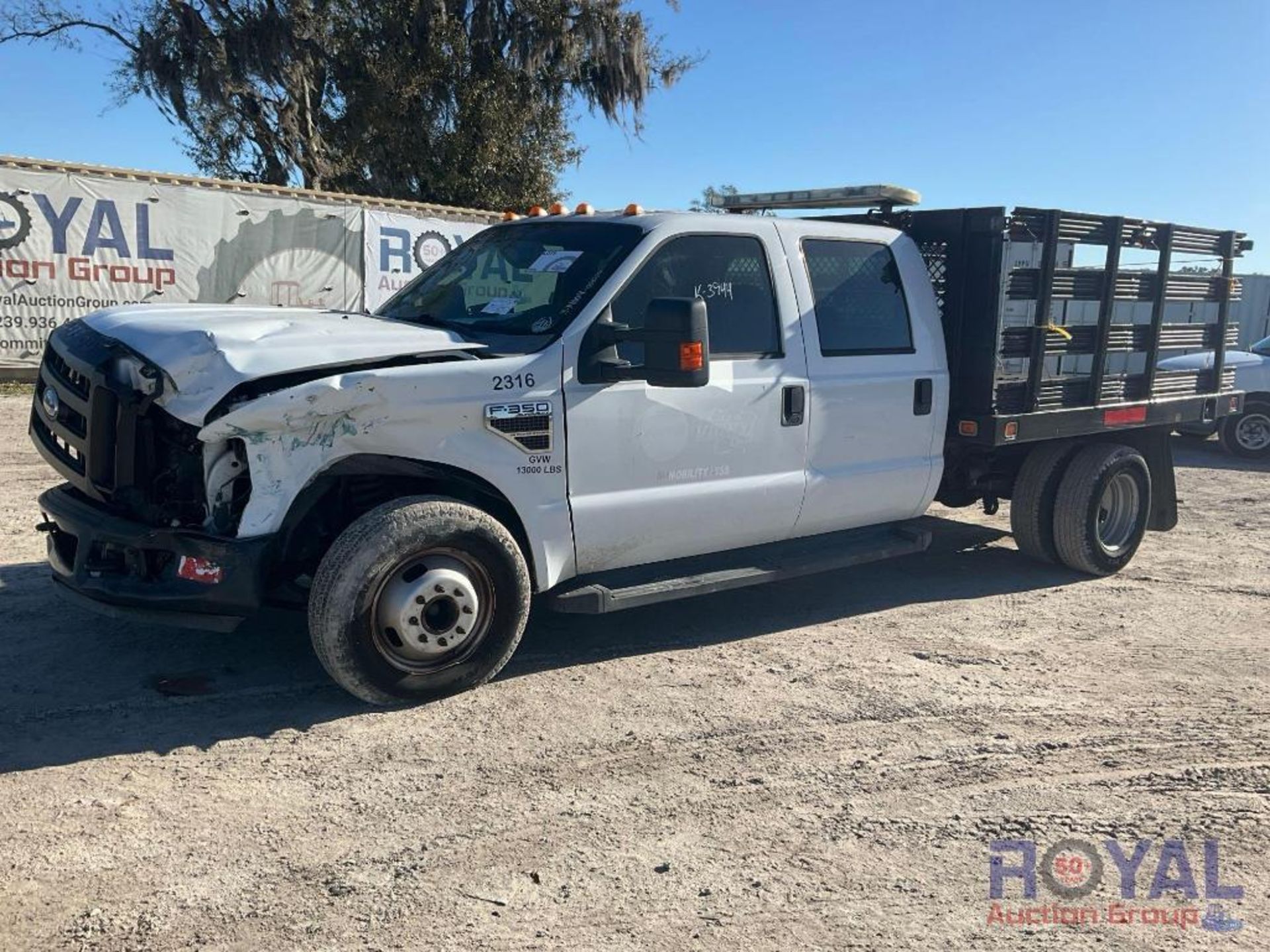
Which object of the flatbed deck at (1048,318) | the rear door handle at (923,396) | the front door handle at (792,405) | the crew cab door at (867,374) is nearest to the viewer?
the front door handle at (792,405)

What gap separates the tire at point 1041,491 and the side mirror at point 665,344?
3.28 metres

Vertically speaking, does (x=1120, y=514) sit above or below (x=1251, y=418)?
below

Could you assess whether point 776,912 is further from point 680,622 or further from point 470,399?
point 680,622

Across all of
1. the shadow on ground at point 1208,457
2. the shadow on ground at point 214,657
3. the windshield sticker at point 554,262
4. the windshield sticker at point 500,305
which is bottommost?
the shadow on ground at point 214,657

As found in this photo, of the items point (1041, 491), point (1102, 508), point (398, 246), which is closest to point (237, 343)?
point (1041, 491)

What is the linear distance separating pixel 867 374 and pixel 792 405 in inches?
22.5

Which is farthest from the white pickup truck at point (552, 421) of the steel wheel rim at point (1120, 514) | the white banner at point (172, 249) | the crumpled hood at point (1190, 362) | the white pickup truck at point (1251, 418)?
the white banner at point (172, 249)

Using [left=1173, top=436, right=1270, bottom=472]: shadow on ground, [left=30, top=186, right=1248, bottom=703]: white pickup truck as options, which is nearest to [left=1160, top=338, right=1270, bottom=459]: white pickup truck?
[left=1173, top=436, right=1270, bottom=472]: shadow on ground

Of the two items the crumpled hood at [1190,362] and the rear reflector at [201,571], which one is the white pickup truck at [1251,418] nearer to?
the crumpled hood at [1190,362]

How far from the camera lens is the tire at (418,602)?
3992 mm

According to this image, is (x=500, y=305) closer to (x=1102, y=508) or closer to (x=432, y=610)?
(x=432, y=610)

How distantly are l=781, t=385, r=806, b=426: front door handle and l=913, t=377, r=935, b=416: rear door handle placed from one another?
0.88 metres

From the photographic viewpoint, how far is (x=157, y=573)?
13.1 ft

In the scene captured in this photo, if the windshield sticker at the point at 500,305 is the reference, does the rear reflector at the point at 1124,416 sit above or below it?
below
